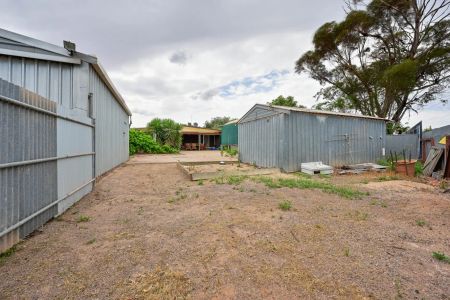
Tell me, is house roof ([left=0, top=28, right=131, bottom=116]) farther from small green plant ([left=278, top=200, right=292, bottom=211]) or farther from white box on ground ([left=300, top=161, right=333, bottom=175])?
white box on ground ([left=300, top=161, right=333, bottom=175])

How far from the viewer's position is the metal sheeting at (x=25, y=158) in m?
2.19

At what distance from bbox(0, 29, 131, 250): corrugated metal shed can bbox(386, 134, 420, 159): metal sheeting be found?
15472 mm

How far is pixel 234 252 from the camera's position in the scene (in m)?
2.27

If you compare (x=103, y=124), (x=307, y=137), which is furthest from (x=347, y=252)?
(x=103, y=124)

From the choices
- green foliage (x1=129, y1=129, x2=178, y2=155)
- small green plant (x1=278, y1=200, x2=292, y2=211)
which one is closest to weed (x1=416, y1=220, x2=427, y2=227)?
small green plant (x1=278, y1=200, x2=292, y2=211)

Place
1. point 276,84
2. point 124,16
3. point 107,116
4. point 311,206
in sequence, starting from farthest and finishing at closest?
point 276,84, point 107,116, point 124,16, point 311,206

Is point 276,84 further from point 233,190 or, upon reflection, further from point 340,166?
point 233,190

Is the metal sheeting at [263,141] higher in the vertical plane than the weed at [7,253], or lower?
higher

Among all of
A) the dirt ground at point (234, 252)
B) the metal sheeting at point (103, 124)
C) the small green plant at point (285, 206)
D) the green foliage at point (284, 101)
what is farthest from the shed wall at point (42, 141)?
the green foliage at point (284, 101)

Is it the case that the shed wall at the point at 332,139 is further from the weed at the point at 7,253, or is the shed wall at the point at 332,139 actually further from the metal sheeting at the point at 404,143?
the weed at the point at 7,253

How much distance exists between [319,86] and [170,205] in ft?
76.3

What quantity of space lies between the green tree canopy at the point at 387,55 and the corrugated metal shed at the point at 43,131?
18.4m

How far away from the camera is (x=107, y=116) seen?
25.6 ft

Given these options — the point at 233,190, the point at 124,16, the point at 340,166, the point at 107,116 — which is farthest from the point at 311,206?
the point at 124,16
